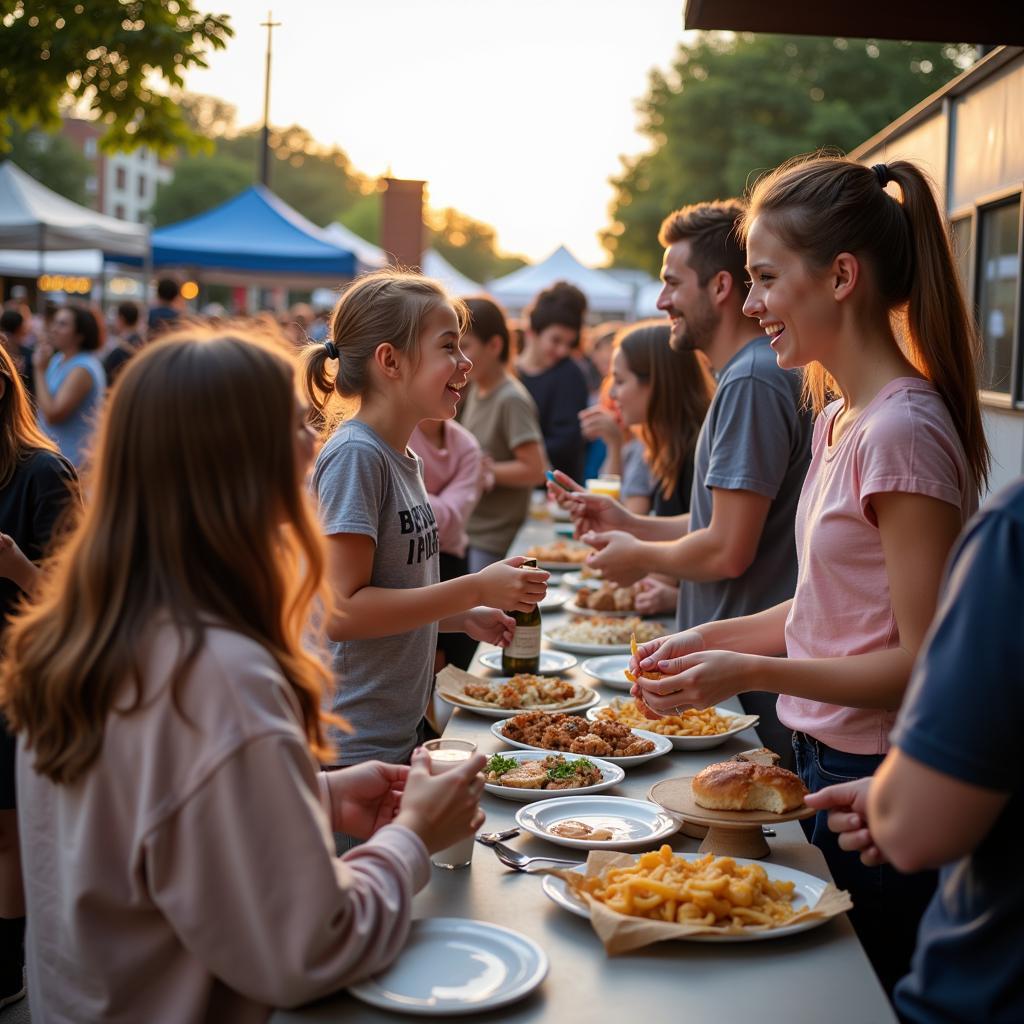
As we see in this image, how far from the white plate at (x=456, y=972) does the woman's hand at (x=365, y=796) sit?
0.23m

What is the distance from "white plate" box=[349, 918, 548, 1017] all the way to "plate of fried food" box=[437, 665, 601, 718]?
1.38 m

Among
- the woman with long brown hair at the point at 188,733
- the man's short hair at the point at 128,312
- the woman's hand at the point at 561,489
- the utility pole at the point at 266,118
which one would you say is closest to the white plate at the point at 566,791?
the woman with long brown hair at the point at 188,733

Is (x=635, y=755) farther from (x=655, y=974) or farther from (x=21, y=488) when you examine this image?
(x=21, y=488)

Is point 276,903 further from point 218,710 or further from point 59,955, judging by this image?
point 59,955

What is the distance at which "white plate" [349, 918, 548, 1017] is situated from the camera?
1.63 meters

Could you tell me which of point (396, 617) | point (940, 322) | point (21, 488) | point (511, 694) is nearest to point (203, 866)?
point (396, 617)

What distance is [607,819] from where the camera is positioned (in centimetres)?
242

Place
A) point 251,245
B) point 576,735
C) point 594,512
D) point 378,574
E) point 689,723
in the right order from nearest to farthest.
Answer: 1. point 378,574
2. point 576,735
3. point 689,723
4. point 594,512
5. point 251,245

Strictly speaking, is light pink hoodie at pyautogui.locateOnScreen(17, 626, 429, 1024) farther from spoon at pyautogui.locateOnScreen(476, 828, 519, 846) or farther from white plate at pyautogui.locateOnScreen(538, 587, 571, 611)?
white plate at pyautogui.locateOnScreen(538, 587, 571, 611)

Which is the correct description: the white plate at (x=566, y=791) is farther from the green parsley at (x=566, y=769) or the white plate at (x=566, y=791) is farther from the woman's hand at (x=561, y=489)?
the woman's hand at (x=561, y=489)

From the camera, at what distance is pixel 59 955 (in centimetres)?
161

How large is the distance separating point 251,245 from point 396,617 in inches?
505

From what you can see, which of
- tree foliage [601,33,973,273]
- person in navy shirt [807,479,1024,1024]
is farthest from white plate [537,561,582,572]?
tree foliage [601,33,973,273]

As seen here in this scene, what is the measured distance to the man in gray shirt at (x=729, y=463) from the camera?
338 centimetres
